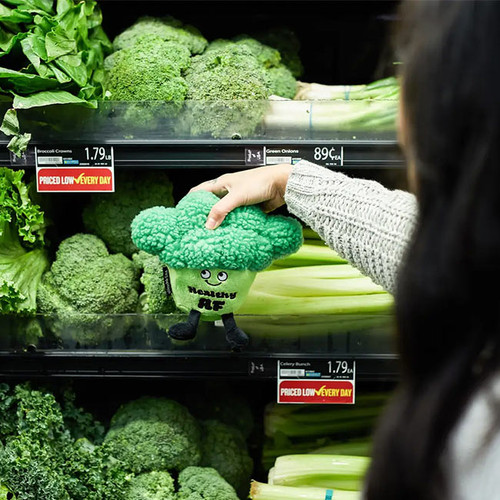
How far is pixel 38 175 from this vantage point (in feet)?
4.95

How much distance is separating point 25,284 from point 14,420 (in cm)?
29

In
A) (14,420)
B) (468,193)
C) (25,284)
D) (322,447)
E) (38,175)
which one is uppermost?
(468,193)

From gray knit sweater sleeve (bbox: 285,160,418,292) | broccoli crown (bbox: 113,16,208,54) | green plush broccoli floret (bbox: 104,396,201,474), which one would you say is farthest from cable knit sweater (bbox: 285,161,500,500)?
green plush broccoli floret (bbox: 104,396,201,474)

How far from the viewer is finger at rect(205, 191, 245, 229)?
1.37 meters

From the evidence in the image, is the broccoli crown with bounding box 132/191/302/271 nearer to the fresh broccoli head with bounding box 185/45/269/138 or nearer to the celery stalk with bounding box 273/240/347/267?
the fresh broccoli head with bounding box 185/45/269/138

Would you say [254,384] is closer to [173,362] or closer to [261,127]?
[173,362]

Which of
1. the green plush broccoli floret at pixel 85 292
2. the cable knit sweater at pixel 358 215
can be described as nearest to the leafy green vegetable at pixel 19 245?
the green plush broccoli floret at pixel 85 292

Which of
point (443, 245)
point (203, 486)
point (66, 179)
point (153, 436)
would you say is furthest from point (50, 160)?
point (443, 245)

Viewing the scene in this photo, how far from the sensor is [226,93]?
157 centimetres

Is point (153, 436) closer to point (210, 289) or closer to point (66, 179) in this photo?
point (210, 289)

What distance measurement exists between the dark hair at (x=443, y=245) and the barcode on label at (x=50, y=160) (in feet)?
3.27

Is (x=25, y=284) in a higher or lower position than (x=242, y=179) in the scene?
lower

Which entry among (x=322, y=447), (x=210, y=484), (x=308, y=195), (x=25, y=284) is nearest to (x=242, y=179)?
(x=308, y=195)

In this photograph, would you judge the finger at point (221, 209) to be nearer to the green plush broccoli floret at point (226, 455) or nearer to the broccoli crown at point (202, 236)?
the broccoli crown at point (202, 236)
